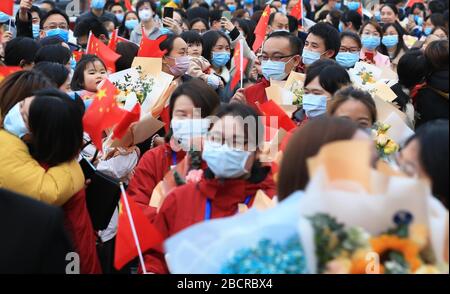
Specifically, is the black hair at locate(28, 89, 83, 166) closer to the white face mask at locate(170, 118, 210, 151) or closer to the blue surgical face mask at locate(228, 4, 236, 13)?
the white face mask at locate(170, 118, 210, 151)

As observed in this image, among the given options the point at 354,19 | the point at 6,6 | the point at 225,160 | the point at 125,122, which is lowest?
the point at 354,19

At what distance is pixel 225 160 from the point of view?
3.89 metres

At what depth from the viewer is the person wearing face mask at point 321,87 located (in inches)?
217

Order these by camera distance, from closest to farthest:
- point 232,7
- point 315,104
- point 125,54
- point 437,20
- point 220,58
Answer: point 315,104 → point 125,54 → point 220,58 → point 437,20 → point 232,7

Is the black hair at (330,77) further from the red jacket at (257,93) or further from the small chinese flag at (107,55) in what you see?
the small chinese flag at (107,55)

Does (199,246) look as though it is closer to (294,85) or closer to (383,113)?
(383,113)

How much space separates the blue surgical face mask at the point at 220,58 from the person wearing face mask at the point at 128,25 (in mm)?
4304

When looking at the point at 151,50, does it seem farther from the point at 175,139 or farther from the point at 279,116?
the point at 175,139

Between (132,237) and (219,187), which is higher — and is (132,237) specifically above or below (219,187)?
below

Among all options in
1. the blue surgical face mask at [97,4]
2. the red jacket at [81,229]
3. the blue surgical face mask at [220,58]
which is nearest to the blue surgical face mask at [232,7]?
the blue surgical face mask at [97,4]

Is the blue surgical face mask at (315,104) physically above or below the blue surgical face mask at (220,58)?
above

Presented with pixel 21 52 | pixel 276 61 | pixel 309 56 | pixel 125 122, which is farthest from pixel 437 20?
pixel 125 122

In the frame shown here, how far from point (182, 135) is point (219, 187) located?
3.17 ft

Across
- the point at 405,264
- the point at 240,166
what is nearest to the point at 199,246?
the point at 405,264
